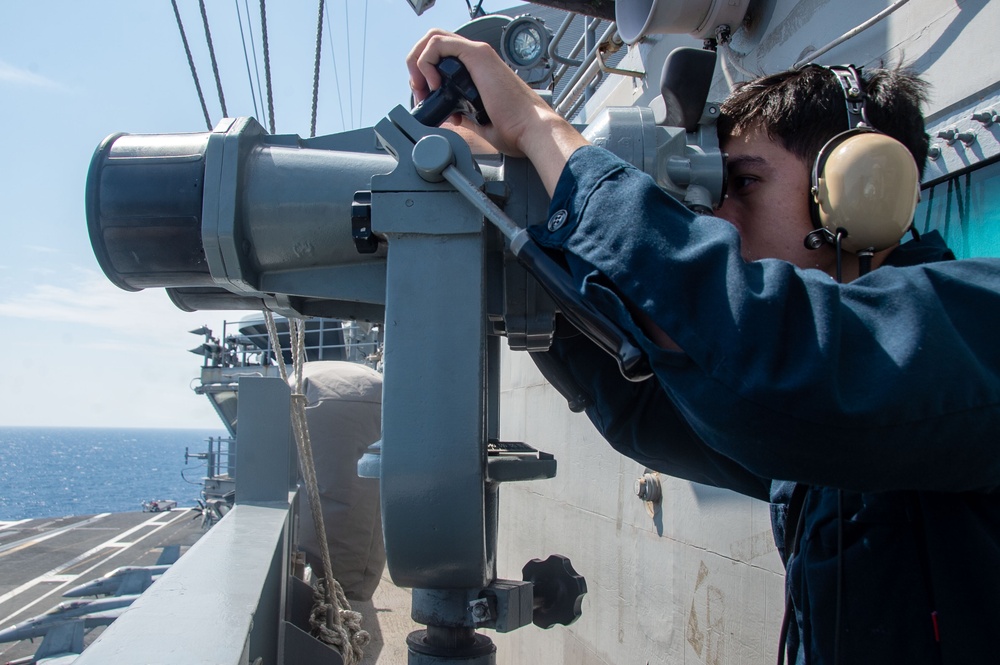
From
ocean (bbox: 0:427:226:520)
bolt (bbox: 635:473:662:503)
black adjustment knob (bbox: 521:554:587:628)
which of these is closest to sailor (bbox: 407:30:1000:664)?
black adjustment knob (bbox: 521:554:587:628)

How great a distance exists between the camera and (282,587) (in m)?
3.04

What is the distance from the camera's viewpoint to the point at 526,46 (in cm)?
318

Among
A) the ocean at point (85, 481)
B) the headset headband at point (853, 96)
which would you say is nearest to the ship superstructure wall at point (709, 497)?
the headset headband at point (853, 96)

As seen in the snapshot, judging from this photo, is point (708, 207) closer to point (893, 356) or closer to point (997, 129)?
point (893, 356)

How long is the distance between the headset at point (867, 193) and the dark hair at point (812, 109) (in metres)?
0.12

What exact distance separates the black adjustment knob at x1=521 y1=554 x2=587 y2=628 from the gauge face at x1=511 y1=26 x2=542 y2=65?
2556mm

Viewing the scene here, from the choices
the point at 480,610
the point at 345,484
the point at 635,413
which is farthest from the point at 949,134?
the point at 345,484

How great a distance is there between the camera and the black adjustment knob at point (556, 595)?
1.15m

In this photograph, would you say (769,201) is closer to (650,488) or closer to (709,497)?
(709,497)

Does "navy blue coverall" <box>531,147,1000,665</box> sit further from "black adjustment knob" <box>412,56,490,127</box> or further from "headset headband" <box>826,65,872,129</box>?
"headset headband" <box>826,65,872,129</box>

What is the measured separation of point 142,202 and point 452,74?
1.63 ft

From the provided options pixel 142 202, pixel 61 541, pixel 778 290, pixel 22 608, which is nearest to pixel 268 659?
pixel 142 202

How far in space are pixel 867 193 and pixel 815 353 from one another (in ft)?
1.08

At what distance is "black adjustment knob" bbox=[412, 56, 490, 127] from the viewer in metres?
1.06
